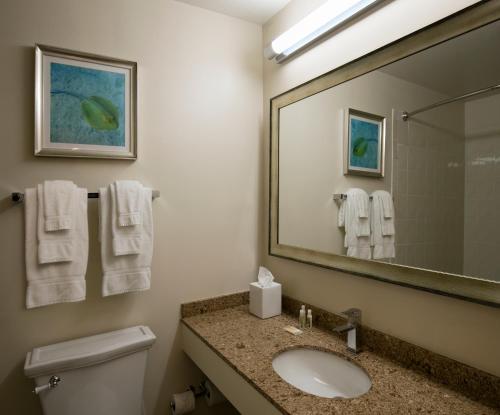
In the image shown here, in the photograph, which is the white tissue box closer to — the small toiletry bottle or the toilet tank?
the small toiletry bottle

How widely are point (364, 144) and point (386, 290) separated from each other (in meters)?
0.59

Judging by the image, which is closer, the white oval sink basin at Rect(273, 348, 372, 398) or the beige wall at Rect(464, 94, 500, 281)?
the beige wall at Rect(464, 94, 500, 281)

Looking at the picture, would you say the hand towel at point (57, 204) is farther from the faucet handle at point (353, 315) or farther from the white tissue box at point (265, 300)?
the faucet handle at point (353, 315)

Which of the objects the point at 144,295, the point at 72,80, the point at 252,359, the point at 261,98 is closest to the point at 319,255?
the point at 252,359

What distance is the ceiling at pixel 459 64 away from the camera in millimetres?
924

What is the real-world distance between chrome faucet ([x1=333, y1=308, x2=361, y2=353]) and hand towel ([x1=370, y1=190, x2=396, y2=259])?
240mm

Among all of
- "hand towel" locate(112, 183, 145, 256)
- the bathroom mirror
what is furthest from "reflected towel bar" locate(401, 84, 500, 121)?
"hand towel" locate(112, 183, 145, 256)

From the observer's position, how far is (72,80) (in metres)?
1.37

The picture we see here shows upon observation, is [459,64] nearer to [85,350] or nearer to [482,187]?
[482,187]

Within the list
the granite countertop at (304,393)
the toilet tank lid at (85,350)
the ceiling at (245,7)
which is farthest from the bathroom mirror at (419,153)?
the toilet tank lid at (85,350)

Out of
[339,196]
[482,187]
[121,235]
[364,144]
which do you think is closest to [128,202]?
[121,235]

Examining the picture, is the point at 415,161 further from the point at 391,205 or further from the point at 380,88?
the point at 380,88

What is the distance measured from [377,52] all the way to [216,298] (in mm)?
1370

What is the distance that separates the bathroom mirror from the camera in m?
0.94
